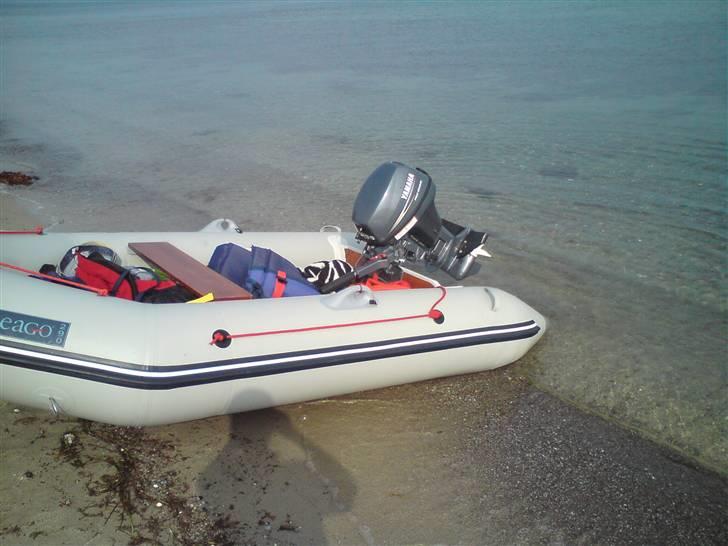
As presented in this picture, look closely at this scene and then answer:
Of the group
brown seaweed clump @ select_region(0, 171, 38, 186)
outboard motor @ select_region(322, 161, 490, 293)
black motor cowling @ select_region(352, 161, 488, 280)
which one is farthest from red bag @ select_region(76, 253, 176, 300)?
brown seaweed clump @ select_region(0, 171, 38, 186)

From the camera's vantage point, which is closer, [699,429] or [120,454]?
[120,454]

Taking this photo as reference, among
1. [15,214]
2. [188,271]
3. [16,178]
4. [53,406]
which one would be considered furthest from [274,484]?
[16,178]

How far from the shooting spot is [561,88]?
9453 millimetres

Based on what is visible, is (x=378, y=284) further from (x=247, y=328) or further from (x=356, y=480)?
(x=356, y=480)

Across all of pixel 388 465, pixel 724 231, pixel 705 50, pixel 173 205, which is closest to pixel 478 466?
pixel 388 465

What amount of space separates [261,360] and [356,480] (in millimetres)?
589

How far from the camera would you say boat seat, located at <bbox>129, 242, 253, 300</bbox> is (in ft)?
9.64

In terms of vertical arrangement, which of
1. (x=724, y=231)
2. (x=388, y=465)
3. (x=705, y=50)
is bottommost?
(x=388, y=465)

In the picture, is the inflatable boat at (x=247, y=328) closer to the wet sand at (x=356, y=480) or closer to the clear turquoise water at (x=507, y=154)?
the wet sand at (x=356, y=480)

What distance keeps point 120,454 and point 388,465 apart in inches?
41.1

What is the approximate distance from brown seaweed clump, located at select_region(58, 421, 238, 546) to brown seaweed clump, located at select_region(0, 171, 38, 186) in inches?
164

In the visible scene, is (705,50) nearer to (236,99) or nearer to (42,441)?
(236,99)

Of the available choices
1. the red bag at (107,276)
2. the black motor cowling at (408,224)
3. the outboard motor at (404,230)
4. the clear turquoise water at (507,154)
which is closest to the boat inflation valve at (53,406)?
the red bag at (107,276)

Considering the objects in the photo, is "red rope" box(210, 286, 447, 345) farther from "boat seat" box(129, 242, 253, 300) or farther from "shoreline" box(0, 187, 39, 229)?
"shoreline" box(0, 187, 39, 229)
